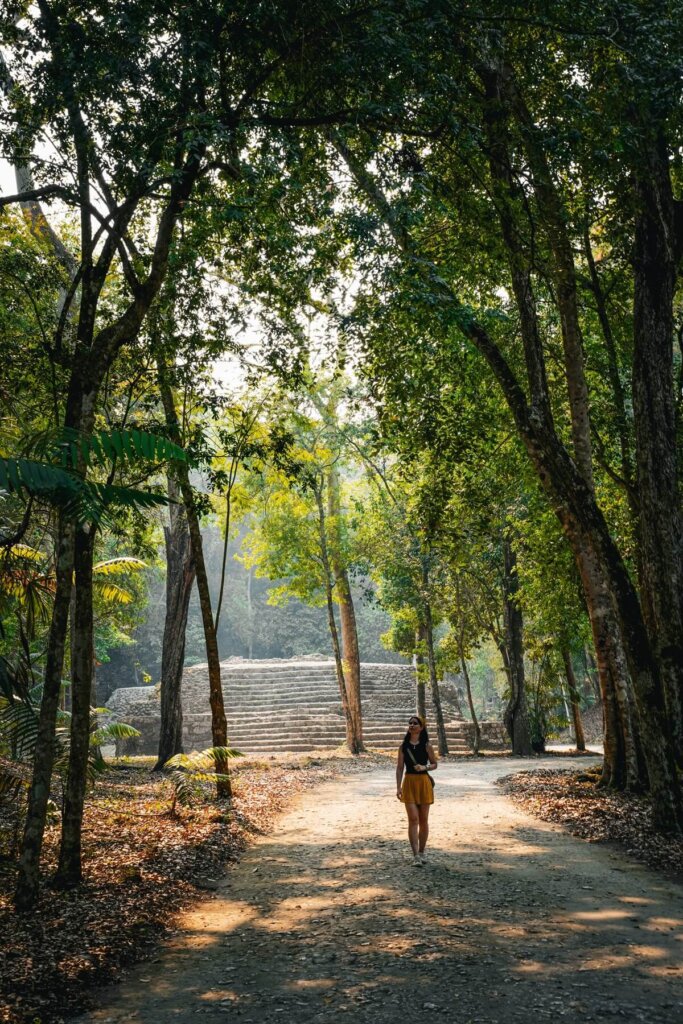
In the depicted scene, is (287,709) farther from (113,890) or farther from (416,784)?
(113,890)

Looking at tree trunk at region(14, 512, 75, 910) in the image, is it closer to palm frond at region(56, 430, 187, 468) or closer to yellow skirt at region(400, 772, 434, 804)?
palm frond at region(56, 430, 187, 468)

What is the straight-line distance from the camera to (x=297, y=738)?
94.5ft

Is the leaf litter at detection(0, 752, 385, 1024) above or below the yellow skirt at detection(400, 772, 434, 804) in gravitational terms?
below

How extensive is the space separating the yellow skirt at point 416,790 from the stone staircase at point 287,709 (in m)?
19.2

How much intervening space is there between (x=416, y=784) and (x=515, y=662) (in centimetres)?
1452

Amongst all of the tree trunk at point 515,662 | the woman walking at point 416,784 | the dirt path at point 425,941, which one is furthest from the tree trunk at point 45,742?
the tree trunk at point 515,662

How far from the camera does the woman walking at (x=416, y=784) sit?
8273 millimetres

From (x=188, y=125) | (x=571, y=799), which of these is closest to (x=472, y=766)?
(x=571, y=799)

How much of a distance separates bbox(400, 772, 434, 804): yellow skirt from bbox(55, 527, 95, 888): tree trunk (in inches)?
129

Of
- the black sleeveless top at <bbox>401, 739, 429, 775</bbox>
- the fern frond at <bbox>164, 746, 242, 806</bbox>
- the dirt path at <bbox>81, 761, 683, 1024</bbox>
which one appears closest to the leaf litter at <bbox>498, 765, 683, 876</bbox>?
the dirt path at <bbox>81, 761, 683, 1024</bbox>

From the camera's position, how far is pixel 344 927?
598 centimetres

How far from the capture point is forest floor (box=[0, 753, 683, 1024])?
4453 mm

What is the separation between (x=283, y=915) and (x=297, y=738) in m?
22.8

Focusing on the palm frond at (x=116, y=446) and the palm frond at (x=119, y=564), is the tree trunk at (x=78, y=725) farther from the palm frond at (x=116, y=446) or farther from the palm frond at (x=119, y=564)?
A: the palm frond at (x=119, y=564)
